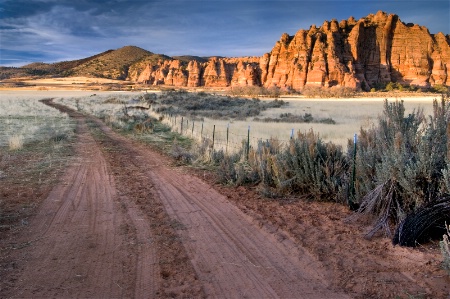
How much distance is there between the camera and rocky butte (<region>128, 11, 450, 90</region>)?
106m

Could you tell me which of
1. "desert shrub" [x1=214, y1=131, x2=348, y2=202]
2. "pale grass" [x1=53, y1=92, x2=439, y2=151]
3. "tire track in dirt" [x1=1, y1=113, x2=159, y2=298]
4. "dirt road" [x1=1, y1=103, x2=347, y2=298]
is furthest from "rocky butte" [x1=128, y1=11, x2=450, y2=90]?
"tire track in dirt" [x1=1, y1=113, x2=159, y2=298]

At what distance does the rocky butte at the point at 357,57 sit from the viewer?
10550 centimetres

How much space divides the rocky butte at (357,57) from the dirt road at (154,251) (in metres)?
99.6

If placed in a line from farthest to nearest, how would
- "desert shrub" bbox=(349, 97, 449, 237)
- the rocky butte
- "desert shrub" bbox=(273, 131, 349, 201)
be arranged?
the rocky butte < "desert shrub" bbox=(273, 131, 349, 201) < "desert shrub" bbox=(349, 97, 449, 237)

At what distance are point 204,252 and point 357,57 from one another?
387ft

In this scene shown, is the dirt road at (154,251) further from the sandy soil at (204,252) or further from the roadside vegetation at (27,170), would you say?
the roadside vegetation at (27,170)

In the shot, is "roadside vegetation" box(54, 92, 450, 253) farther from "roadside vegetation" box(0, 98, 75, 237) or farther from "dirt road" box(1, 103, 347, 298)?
"roadside vegetation" box(0, 98, 75, 237)

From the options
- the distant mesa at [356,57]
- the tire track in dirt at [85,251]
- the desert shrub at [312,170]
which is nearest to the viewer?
the tire track in dirt at [85,251]

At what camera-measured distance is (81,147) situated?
1439cm

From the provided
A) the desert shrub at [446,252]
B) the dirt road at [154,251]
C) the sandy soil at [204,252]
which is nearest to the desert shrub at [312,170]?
the sandy soil at [204,252]

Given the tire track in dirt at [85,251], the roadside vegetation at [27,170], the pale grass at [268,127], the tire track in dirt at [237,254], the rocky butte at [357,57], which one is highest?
the rocky butte at [357,57]

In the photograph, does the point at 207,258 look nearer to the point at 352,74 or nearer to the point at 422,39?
the point at 352,74

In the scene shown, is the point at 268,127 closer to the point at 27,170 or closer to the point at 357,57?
the point at 27,170

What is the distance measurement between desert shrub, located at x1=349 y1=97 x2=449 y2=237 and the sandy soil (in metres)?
0.48
